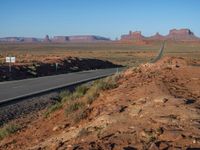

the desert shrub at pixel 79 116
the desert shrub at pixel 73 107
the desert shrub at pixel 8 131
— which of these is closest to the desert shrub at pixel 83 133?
the desert shrub at pixel 79 116

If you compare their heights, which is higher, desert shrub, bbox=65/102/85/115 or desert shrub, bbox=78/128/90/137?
desert shrub, bbox=78/128/90/137

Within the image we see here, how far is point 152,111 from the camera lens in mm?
11680

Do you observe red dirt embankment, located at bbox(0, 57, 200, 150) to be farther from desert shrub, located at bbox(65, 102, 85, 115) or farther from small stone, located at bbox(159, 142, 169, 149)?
desert shrub, located at bbox(65, 102, 85, 115)

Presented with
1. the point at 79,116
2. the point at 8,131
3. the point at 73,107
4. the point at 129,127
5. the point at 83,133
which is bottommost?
the point at 8,131

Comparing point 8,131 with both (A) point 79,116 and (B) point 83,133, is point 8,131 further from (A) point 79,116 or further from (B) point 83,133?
(B) point 83,133

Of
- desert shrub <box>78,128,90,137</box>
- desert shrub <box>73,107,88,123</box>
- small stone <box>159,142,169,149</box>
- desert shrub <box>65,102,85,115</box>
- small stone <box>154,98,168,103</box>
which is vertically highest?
small stone <box>159,142,169,149</box>

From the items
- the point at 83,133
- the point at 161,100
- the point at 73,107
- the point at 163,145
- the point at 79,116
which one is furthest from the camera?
the point at 73,107

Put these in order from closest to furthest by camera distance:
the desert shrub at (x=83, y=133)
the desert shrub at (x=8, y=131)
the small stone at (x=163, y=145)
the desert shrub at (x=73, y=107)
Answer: the small stone at (x=163, y=145) < the desert shrub at (x=83, y=133) < the desert shrub at (x=8, y=131) < the desert shrub at (x=73, y=107)

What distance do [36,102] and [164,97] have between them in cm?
1044

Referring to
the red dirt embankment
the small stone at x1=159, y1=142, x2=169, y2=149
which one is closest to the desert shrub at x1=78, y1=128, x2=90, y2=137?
the red dirt embankment

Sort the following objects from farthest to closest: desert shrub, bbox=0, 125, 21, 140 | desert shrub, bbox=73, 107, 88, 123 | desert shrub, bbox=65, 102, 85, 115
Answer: desert shrub, bbox=65, 102, 85, 115 < desert shrub, bbox=0, 125, 21, 140 < desert shrub, bbox=73, 107, 88, 123

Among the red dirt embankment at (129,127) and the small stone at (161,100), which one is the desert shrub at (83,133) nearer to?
the red dirt embankment at (129,127)

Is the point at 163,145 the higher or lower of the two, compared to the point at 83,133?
higher

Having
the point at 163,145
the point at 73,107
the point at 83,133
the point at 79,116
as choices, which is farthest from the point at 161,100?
the point at 163,145
